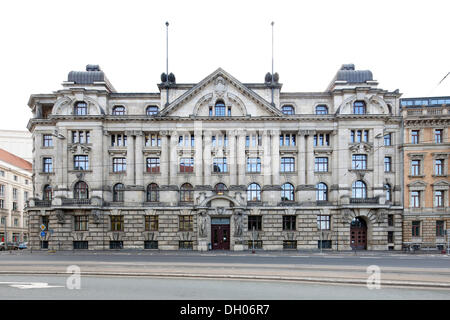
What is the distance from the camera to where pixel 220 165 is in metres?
40.4

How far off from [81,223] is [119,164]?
8723 millimetres

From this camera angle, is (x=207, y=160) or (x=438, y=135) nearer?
(x=207, y=160)

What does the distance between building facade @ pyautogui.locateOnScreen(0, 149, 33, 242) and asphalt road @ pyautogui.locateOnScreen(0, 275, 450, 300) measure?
56.4 m

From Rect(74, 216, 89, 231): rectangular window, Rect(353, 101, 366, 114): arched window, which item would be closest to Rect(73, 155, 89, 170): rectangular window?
Rect(74, 216, 89, 231): rectangular window

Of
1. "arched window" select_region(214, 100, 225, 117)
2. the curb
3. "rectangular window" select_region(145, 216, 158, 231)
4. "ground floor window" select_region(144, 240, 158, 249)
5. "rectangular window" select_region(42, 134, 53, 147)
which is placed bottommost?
"ground floor window" select_region(144, 240, 158, 249)

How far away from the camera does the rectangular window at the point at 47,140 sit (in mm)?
41625

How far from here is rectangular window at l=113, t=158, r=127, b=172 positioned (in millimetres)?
40844

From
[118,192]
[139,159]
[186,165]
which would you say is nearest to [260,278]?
[186,165]

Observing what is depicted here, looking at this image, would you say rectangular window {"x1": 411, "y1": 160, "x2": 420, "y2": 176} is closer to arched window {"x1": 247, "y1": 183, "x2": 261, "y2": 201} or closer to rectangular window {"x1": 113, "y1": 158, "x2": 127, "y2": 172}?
arched window {"x1": 247, "y1": 183, "x2": 261, "y2": 201}

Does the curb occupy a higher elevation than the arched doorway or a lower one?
higher

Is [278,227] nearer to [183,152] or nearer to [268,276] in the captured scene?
[183,152]

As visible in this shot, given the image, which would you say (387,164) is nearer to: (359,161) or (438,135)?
(359,161)

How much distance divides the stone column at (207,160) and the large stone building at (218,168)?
0.13 m
